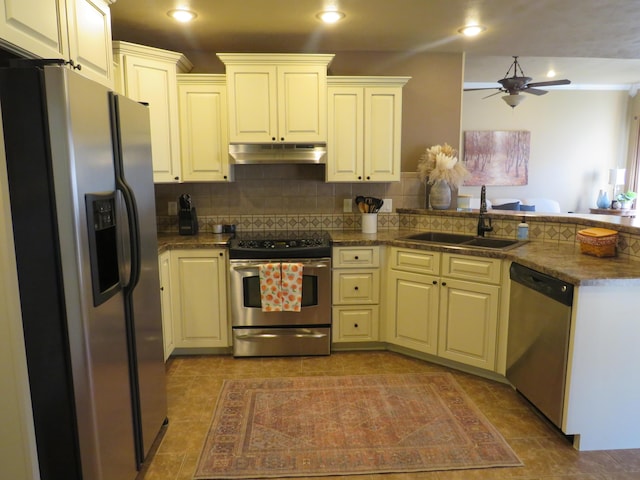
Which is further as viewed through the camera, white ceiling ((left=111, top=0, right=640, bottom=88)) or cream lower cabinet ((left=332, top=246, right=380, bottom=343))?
cream lower cabinet ((left=332, top=246, right=380, bottom=343))

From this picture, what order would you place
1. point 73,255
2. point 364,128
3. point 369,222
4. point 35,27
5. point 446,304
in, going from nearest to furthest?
1. point 73,255
2. point 35,27
3. point 446,304
4. point 364,128
5. point 369,222

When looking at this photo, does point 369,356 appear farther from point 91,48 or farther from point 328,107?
point 91,48

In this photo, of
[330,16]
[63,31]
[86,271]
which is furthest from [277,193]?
[86,271]

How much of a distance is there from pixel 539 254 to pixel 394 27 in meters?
1.93

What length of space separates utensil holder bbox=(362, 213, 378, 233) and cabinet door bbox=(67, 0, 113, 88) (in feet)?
6.96

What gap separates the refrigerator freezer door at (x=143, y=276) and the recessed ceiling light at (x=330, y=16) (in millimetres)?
1503

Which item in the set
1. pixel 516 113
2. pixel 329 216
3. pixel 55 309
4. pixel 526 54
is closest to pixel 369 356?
pixel 329 216

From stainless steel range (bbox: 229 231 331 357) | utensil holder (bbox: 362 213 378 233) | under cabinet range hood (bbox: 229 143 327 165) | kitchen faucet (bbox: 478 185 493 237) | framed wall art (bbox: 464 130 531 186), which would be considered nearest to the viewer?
stainless steel range (bbox: 229 231 331 357)

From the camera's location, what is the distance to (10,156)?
1268 millimetres

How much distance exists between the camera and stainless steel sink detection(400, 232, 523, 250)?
306 centimetres

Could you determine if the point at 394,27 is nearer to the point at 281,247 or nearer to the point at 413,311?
the point at 281,247

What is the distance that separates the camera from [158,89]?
10.1 feet

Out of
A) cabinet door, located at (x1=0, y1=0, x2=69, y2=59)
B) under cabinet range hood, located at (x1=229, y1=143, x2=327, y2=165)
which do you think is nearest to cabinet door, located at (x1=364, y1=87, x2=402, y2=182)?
under cabinet range hood, located at (x1=229, y1=143, x2=327, y2=165)

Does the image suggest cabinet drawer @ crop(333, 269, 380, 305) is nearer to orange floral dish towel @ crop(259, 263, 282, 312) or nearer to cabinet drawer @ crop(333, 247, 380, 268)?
cabinet drawer @ crop(333, 247, 380, 268)
